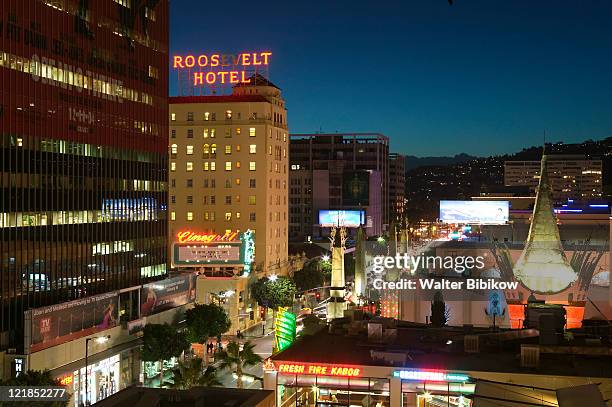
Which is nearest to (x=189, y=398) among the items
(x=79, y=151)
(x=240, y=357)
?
(x=240, y=357)

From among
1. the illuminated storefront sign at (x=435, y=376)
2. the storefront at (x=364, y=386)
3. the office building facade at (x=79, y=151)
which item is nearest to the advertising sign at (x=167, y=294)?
the office building facade at (x=79, y=151)

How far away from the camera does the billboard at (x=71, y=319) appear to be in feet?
194

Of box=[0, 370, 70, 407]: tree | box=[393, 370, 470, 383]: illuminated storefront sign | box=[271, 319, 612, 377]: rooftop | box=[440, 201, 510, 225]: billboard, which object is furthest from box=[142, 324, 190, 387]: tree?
box=[440, 201, 510, 225]: billboard

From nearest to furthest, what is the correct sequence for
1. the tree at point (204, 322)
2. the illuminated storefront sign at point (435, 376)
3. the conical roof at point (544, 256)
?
the illuminated storefront sign at point (435, 376)
the conical roof at point (544, 256)
the tree at point (204, 322)

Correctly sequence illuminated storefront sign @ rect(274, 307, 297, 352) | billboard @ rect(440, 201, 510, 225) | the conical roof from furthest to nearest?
billboard @ rect(440, 201, 510, 225), the conical roof, illuminated storefront sign @ rect(274, 307, 297, 352)

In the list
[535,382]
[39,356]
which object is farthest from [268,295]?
[535,382]

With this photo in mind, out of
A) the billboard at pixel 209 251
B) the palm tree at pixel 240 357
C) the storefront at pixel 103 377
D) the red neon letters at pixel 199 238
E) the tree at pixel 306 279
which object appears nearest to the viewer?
the palm tree at pixel 240 357

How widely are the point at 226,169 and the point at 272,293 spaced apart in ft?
83.0

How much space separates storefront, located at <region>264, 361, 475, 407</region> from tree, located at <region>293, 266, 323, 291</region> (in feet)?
304

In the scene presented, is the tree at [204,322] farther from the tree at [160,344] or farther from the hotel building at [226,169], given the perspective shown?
the hotel building at [226,169]

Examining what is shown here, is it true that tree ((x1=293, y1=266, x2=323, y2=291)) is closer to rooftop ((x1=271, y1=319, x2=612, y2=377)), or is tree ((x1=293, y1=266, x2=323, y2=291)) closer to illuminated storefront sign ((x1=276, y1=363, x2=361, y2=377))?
rooftop ((x1=271, y1=319, x2=612, y2=377))

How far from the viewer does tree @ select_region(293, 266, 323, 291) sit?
130875mm

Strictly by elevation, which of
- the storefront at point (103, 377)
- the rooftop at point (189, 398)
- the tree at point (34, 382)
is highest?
the rooftop at point (189, 398)

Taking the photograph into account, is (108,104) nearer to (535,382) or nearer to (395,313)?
(395,313)
